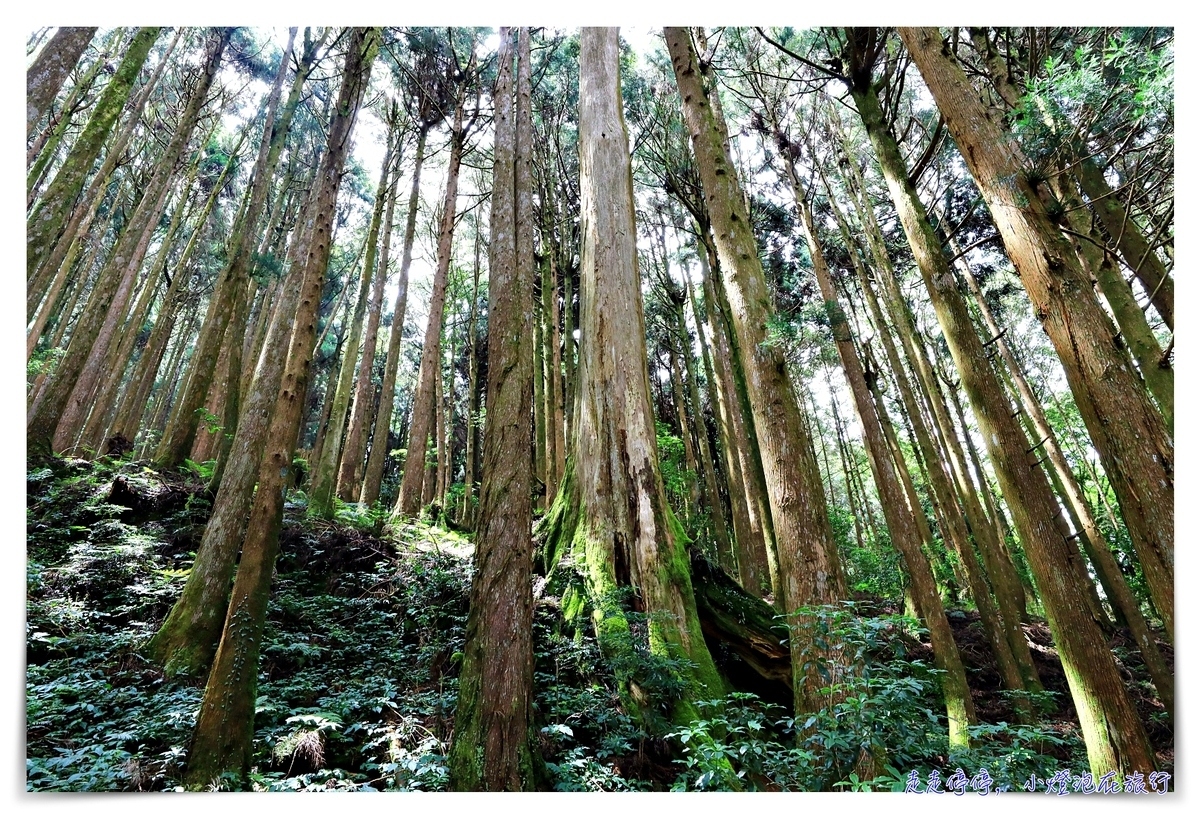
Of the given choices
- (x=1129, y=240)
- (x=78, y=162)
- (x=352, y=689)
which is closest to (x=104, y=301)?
(x=78, y=162)

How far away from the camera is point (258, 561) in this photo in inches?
126

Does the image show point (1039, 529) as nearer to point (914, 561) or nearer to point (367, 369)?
point (914, 561)

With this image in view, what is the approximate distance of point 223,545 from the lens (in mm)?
3957

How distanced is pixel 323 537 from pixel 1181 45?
28.1 feet

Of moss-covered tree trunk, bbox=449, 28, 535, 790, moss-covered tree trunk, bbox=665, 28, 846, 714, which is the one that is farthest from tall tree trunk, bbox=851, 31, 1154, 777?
moss-covered tree trunk, bbox=449, 28, 535, 790

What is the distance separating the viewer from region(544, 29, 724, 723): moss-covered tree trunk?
4.00 m

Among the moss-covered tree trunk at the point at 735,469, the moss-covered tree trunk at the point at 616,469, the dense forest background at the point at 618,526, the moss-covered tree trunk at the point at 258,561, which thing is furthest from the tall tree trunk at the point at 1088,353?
the moss-covered tree trunk at the point at 735,469

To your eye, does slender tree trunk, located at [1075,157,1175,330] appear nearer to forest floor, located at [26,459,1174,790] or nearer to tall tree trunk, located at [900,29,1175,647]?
tall tree trunk, located at [900,29,1175,647]

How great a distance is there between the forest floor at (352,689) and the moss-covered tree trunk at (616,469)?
0.31m

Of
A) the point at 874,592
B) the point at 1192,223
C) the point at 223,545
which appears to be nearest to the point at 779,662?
the point at 1192,223

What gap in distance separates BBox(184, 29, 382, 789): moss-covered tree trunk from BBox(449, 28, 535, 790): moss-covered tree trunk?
120cm

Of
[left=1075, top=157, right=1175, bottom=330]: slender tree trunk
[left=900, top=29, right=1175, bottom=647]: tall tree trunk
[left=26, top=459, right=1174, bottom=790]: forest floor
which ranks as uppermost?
[left=1075, top=157, right=1175, bottom=330]: slender tree trunk

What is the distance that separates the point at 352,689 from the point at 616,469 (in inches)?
105

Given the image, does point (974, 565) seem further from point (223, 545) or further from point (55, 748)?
point (55, 748)
